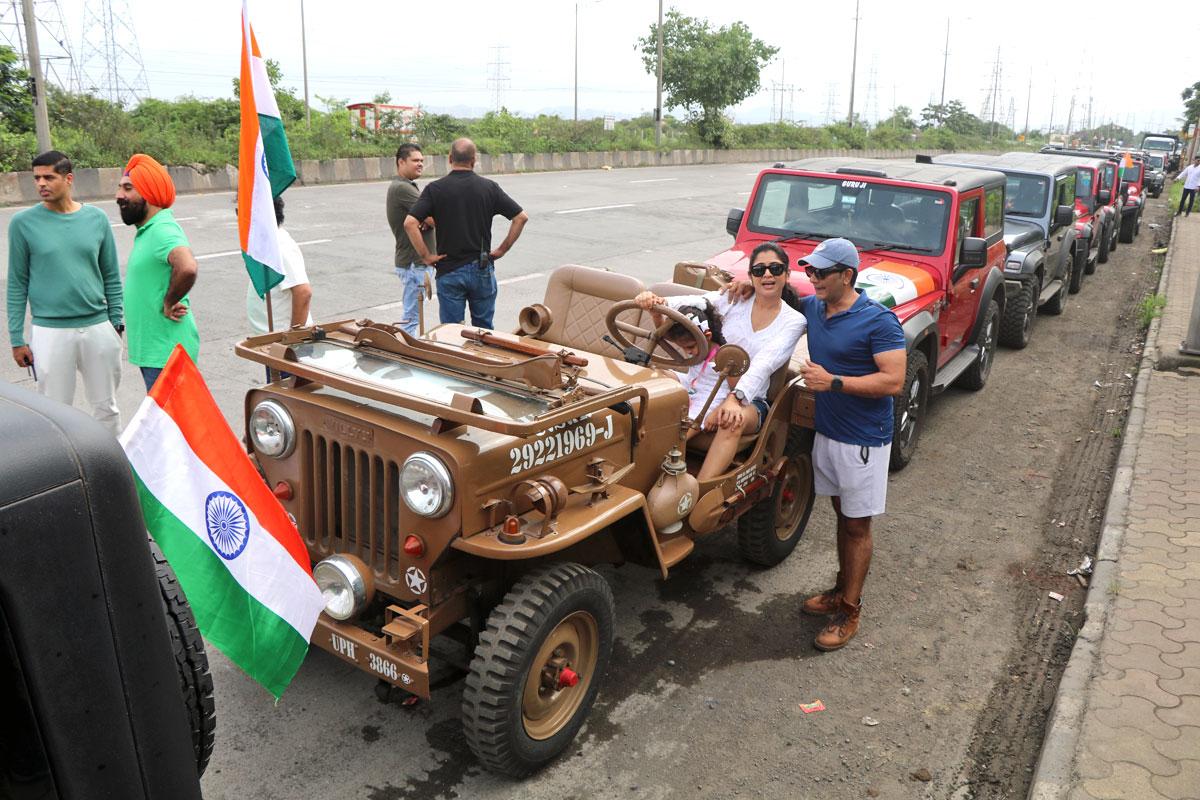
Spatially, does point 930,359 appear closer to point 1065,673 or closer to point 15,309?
point 1065,673

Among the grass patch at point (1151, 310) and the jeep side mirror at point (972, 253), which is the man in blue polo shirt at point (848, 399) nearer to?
the jeep side mirror at point (972, 253)

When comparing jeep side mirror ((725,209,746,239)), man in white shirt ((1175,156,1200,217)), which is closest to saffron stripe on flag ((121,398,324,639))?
jeep side mirror ((725,209,746,239))

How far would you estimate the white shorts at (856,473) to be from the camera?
491 cm

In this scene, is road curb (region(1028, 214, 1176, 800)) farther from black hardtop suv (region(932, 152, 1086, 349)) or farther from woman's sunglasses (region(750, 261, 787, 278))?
black hardtop suv (region(932, 152, 1086, 349))

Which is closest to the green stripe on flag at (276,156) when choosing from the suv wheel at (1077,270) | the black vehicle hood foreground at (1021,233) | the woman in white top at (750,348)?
the woman in white top at (750,348)

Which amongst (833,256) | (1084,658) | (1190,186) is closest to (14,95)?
(833,256)

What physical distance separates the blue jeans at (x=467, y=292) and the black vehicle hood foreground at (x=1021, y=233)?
6528 millimetres

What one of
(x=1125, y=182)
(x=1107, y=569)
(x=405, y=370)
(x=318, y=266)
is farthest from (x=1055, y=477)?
(x=1125, y=182)

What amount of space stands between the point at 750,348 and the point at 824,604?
1386 millimetres

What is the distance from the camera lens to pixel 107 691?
1.72 meters

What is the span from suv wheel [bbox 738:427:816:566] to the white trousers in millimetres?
3593

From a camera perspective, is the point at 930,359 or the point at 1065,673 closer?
the point at 1065,673

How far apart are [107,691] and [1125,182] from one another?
2385cm

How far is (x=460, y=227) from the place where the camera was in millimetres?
7715
